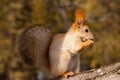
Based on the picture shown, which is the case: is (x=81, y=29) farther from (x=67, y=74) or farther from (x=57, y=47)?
(x=67, y=74)

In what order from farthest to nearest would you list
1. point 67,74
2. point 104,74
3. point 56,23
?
point 56,23
point 67,74
point 104,74

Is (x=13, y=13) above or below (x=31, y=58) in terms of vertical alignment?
above

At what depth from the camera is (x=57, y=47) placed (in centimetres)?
317

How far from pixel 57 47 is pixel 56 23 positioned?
396cm

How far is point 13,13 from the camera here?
728cm

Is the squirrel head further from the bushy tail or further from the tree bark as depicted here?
the tree bark


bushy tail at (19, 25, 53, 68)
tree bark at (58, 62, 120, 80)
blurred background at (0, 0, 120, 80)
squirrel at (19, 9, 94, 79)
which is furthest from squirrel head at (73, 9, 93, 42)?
blurred background at (0, 0, 120, 80)

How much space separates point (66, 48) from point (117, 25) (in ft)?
14.9

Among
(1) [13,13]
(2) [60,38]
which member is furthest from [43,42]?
(1) [13,13]

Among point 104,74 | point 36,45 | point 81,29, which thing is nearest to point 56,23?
point 36,45

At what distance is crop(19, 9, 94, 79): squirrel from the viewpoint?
10.3ft

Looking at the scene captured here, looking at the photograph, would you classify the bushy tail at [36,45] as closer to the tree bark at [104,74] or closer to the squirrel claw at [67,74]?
the squirrel claw at [67,74]

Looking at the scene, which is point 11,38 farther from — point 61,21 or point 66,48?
point 66,48

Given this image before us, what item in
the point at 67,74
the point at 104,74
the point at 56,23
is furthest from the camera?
the point at 56,23
